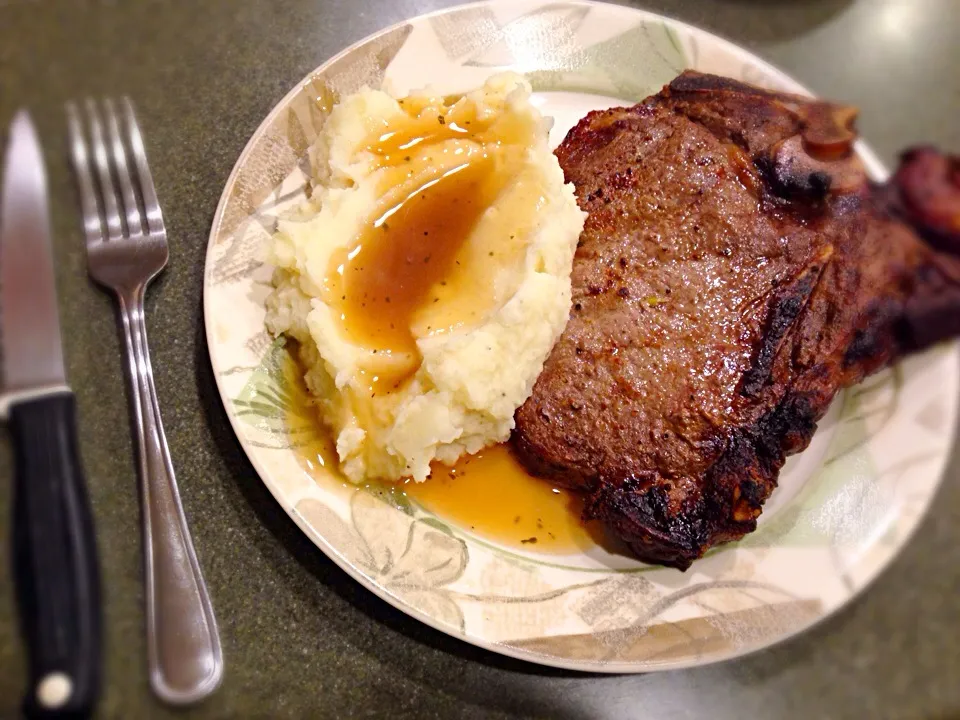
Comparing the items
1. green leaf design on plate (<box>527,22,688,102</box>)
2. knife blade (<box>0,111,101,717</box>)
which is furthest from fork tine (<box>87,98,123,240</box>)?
green leaf design on plate (<box>527,22,688,102</box>)

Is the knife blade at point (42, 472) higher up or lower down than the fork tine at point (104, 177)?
lower down

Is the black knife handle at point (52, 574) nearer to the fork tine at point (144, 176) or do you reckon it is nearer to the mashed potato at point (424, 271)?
the fork tine at point (144, 176)

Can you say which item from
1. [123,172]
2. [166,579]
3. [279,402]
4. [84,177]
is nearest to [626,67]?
[279,402]

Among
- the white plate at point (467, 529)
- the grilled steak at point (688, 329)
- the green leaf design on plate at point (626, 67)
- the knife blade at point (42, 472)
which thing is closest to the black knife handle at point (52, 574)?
the knife blade at point (42, 472)

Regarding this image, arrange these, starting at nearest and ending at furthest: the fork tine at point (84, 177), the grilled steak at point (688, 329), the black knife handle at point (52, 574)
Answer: the black knife handle at point (52, 574) < the fork tine at point (84, 177) < the grilled steak at point (688, 329)

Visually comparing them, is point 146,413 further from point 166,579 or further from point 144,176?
point 144,176

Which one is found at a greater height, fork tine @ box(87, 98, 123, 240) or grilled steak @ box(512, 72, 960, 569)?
fork tine @ box(87, 98, 123, 240)

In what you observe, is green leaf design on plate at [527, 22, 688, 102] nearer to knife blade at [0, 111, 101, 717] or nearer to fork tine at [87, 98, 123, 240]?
fork tine at [87, 98, 123, 240]

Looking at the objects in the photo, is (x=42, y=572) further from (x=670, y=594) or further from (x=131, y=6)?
(x=670, y=594)
